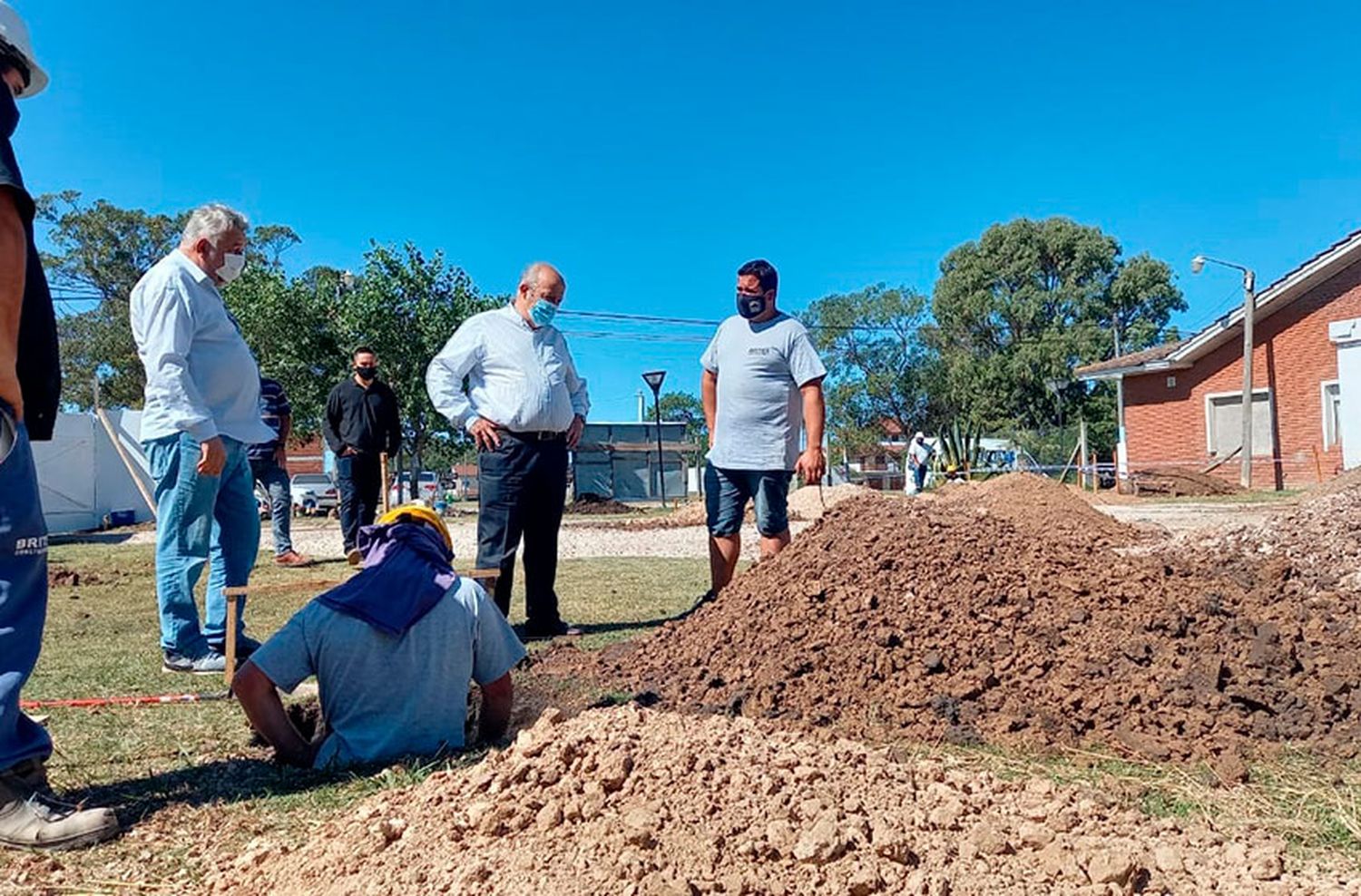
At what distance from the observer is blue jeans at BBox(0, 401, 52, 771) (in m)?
2.13

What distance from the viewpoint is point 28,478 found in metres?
2.23

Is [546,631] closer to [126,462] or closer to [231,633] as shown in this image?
[231,633]

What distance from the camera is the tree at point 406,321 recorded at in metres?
24.5

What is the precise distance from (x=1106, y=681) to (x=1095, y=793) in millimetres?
888

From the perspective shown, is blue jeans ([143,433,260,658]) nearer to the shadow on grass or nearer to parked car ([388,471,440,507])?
the shadow on grass

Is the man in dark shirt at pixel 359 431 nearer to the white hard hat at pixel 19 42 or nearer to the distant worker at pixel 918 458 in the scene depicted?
the white hard hat at pixel 19 42

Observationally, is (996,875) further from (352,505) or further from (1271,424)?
(1271,424)

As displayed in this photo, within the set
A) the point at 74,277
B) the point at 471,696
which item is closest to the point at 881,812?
the point at 471,696

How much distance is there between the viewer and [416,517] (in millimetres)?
2854

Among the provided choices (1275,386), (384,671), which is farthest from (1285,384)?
(384,671)

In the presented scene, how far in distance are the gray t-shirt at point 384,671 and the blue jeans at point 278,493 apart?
19.6 ft

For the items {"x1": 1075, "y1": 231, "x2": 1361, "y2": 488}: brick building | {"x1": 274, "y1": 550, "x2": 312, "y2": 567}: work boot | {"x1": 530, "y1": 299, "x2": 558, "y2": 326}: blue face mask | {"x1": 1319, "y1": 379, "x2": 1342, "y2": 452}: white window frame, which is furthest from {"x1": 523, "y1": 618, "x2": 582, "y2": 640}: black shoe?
{"x1": 1319, "y1": 379, "x2": 1342, "y2": 452}: white window frame

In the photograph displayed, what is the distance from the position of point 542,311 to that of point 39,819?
3.09 metres

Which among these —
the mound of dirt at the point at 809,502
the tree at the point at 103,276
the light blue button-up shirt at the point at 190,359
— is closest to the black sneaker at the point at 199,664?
the light blue button-up shirt at the point at 190,359
